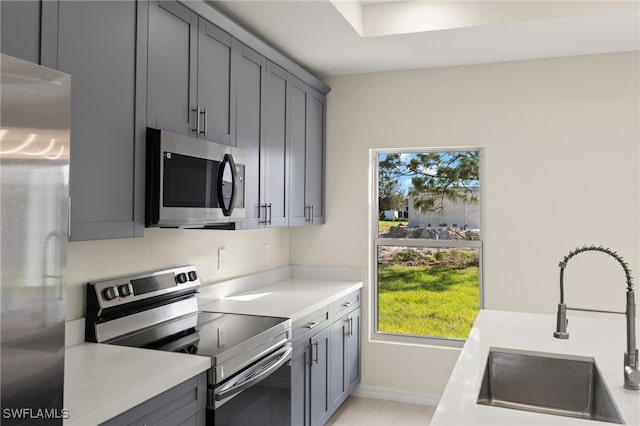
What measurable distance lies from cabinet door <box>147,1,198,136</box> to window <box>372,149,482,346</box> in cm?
196

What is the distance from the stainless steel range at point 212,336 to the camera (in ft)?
6.28

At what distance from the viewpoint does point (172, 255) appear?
8.75 feet

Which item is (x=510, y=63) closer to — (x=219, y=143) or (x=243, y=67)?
(x=243, y=67)

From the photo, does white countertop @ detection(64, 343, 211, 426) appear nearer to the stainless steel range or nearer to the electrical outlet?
the stainless steel range

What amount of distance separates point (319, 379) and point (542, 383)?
1.46m

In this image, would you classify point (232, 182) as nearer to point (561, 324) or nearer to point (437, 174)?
point (561, 324)

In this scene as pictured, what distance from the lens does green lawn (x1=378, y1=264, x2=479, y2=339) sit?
371cm

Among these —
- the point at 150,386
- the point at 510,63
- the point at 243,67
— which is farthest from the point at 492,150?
the point at 150,386

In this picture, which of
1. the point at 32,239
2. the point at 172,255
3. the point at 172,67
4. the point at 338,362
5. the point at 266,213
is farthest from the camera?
the point at 338,362

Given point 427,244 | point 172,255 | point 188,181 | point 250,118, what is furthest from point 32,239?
point 427,244

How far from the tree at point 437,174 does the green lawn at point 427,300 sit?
19.6 inches

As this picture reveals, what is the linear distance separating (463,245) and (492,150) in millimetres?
710

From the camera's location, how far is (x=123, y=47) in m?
1.81

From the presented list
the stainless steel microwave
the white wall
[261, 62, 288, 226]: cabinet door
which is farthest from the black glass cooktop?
the white wall
